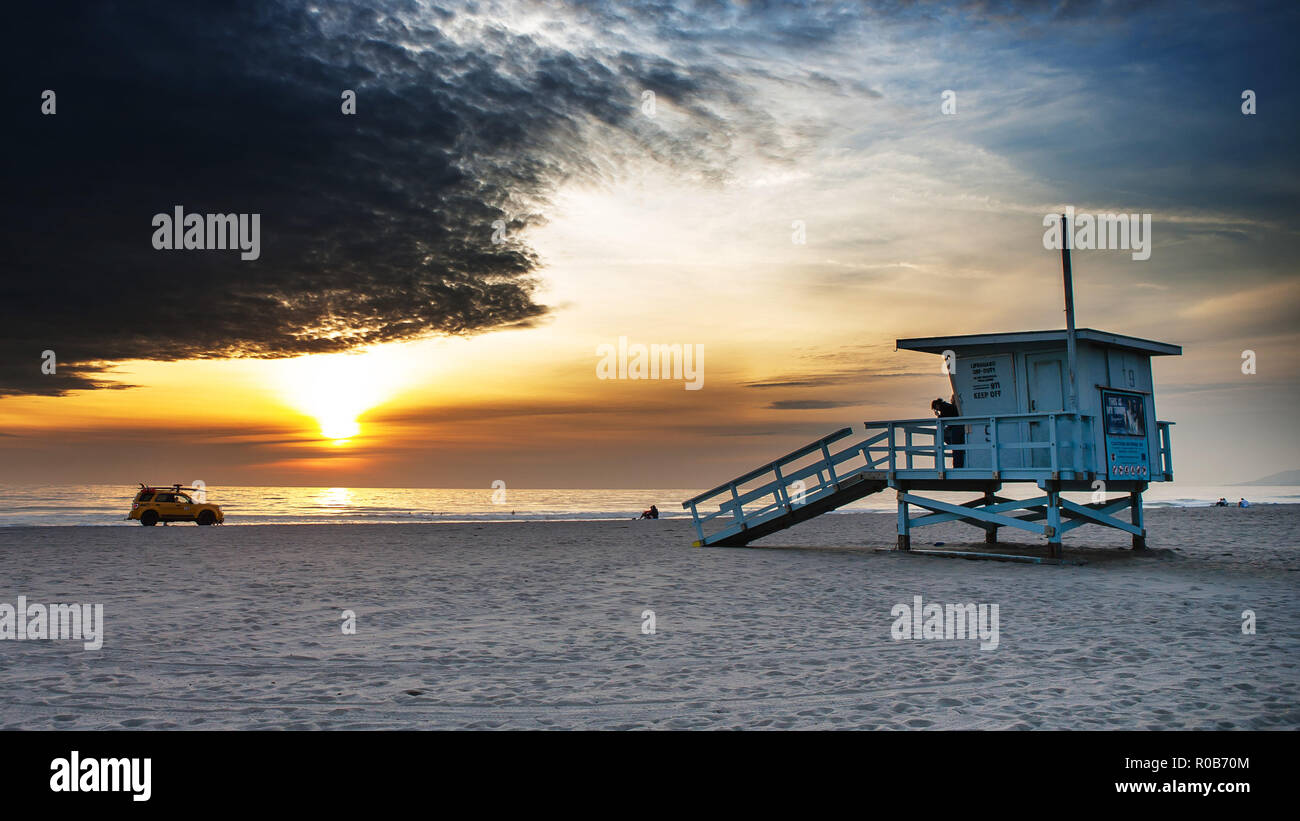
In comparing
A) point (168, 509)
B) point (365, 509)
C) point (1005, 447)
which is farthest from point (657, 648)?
point (365, 509)

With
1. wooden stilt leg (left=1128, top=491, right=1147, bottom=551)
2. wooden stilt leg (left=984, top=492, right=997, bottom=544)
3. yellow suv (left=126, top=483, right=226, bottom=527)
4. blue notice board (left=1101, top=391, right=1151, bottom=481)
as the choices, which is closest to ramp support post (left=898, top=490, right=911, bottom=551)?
wooden stilt leg (left=984, top=492, right=997, bottom=544)

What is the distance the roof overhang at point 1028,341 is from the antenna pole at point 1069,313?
1.17 feet

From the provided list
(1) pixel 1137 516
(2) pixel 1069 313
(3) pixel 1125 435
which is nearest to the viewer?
(2) pixel 1069 313

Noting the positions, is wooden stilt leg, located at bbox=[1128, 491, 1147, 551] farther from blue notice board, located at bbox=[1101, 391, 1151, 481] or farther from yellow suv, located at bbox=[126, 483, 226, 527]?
yellow suv, located at bbox=[126, 483, 226, 527]

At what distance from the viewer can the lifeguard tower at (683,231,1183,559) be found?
17641 millimetres

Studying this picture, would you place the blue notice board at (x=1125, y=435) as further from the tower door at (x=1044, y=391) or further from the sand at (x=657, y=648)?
the sand at (x=657, y=648)

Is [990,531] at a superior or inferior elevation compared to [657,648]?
inferior

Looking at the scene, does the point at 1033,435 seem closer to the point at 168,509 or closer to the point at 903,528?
the point at 903,528

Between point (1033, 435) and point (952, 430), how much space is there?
6.04 ft

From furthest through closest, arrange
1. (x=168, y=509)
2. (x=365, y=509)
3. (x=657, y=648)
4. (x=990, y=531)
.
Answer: (x=365, y=509), (x=168, y=509), (x=990, y=531), (x=657, y=648)

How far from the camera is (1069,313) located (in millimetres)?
17250

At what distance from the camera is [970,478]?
18297 mm

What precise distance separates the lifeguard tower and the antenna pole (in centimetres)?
3

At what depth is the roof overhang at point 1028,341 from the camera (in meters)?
17.7
